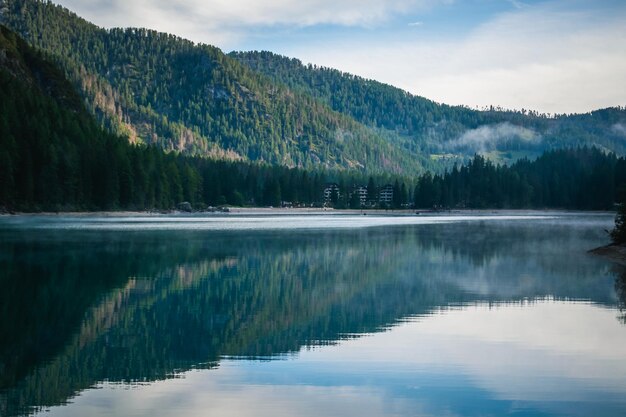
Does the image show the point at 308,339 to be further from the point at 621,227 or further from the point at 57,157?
the point at 57,157

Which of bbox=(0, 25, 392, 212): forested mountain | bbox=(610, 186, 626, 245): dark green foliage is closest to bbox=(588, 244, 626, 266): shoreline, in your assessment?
bbox=(610, 186, 626, 245): dark green foliage

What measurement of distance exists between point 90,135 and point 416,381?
154 m

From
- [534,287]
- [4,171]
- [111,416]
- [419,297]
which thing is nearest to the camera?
[111,416]

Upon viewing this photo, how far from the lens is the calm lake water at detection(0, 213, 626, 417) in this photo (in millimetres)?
16672

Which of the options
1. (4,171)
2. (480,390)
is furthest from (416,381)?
(4,171)

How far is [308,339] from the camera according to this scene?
2380 cm

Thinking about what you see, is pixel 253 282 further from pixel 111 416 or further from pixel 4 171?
pixel 4 171

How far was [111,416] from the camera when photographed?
15305 mm

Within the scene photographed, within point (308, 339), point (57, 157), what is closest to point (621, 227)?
point (308, 339)

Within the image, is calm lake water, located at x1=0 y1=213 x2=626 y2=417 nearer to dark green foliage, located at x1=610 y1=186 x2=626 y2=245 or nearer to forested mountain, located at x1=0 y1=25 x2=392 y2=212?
dark green foliage, located at x1=610 y1=186 x2=626 y2=245

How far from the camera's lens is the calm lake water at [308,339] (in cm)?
1667

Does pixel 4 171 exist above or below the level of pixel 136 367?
above

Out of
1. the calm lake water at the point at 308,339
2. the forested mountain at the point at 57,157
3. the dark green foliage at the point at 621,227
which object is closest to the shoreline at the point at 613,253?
the dark green foliage at the point at 621,227

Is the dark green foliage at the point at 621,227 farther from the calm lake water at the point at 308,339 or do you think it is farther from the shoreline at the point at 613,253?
the calm lake water at the point at 308,339
